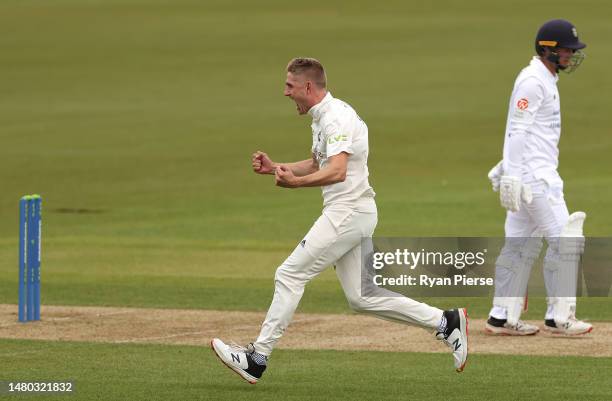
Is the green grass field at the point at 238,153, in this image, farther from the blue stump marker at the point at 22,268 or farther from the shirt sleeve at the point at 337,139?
→ the shirt sleeve at the point at 337,139

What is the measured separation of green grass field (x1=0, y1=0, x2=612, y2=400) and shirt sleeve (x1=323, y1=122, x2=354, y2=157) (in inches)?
63.9

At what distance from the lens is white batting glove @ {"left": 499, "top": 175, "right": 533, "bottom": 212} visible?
39.2 ft

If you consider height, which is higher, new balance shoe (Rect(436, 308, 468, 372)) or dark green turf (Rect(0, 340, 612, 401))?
new balance shoe (Rect(436, 308, 468, 372))

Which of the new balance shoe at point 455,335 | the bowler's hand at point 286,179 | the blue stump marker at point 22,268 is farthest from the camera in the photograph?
the blue stump marker at point 22,268

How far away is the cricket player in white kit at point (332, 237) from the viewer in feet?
A: 31.6

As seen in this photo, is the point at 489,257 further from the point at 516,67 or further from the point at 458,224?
the point at 516,67

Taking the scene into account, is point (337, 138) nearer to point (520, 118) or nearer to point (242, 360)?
point (242, 360)

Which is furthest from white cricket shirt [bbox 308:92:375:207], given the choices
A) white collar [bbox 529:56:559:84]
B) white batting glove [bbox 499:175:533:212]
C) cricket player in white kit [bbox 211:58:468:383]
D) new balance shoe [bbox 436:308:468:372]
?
white collar [bbox 529:56:559:84]

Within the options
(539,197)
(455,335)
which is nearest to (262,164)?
(455,335)

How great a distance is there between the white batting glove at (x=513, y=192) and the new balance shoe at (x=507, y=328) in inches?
41.0

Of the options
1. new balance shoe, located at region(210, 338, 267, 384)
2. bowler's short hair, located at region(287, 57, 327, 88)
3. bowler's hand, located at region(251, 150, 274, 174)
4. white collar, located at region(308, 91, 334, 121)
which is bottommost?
new balance shoe, located at region(210, 338, 267, 384)

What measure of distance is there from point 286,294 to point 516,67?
3770cm

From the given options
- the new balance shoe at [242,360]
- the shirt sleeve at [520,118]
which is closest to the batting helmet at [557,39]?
the shirt sleeve at [520,118]

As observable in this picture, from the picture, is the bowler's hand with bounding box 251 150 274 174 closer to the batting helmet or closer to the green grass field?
the green grass field
